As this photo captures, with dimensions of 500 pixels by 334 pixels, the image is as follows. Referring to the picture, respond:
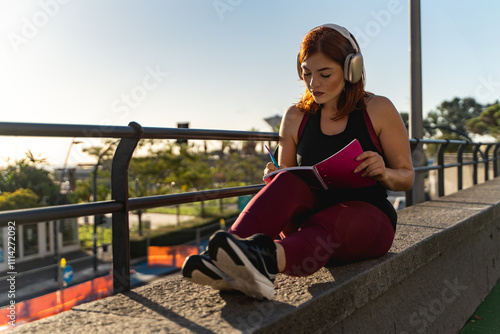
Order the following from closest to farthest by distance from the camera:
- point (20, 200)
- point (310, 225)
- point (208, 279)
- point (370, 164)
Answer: point (208, 279) < point (310, 225) < point (370, 164) < point (20, 200)

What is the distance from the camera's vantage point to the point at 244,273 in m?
1.35

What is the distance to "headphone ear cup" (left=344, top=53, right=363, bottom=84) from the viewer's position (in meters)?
1.86

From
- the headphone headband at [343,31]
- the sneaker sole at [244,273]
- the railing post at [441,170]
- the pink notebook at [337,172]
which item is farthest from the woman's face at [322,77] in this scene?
the railing post at [441,170]

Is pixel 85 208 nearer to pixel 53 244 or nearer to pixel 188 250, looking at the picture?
pixel 188 250

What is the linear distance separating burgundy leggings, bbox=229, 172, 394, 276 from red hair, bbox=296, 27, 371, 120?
0.43 metres

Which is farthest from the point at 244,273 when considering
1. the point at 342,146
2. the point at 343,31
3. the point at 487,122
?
the point at 487,122

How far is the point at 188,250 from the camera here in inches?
1201

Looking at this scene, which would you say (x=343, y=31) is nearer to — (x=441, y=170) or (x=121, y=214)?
(x=121, y=214)

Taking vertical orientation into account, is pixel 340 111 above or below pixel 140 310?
above

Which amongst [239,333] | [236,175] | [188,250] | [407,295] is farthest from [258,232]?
[236,175]

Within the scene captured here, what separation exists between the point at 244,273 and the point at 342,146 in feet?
2.80

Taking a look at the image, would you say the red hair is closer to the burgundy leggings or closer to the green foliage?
the burgundy leggings

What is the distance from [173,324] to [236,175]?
4651 cm

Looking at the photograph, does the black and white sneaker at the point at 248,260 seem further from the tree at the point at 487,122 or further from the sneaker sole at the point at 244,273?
the tree at the point at 487,122
